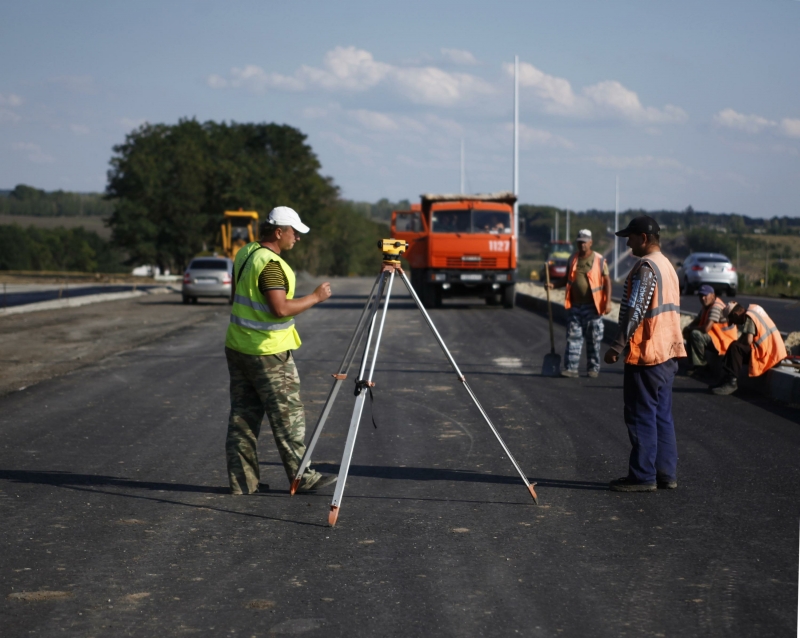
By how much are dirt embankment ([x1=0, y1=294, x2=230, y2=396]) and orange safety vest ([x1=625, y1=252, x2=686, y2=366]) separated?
7.74m

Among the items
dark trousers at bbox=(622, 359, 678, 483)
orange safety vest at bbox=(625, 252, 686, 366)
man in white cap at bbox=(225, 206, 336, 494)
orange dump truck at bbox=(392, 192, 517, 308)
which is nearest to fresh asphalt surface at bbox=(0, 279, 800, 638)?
dark trousers at bbox=(622, 359, 678, 483)

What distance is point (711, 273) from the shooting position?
37969 millimetres

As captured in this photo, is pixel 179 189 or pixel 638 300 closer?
pixel 638 300

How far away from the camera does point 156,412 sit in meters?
10.3

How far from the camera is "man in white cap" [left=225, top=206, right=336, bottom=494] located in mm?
6469

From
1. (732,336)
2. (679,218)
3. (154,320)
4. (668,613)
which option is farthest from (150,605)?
(679,218)

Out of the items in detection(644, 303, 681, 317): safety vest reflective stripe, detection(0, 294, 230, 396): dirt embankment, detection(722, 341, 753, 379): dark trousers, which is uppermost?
detection(644, 303, 681, 317): safety vest reflective stripe

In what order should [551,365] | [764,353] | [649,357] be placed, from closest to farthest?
[649,357], [764,353], [551,365]

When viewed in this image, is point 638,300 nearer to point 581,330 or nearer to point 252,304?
point 252,304

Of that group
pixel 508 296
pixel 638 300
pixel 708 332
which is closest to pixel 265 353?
pixel 638 300

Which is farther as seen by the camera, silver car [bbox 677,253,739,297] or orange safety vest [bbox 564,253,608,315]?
silver car [bbox 677,253,739,297]

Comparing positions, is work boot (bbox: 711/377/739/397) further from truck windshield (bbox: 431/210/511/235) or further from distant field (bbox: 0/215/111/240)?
distant field (bbox: 0/215/111/240)

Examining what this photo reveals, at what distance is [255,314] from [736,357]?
23.0 ft

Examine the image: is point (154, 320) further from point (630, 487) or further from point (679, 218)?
point (679, 218)
